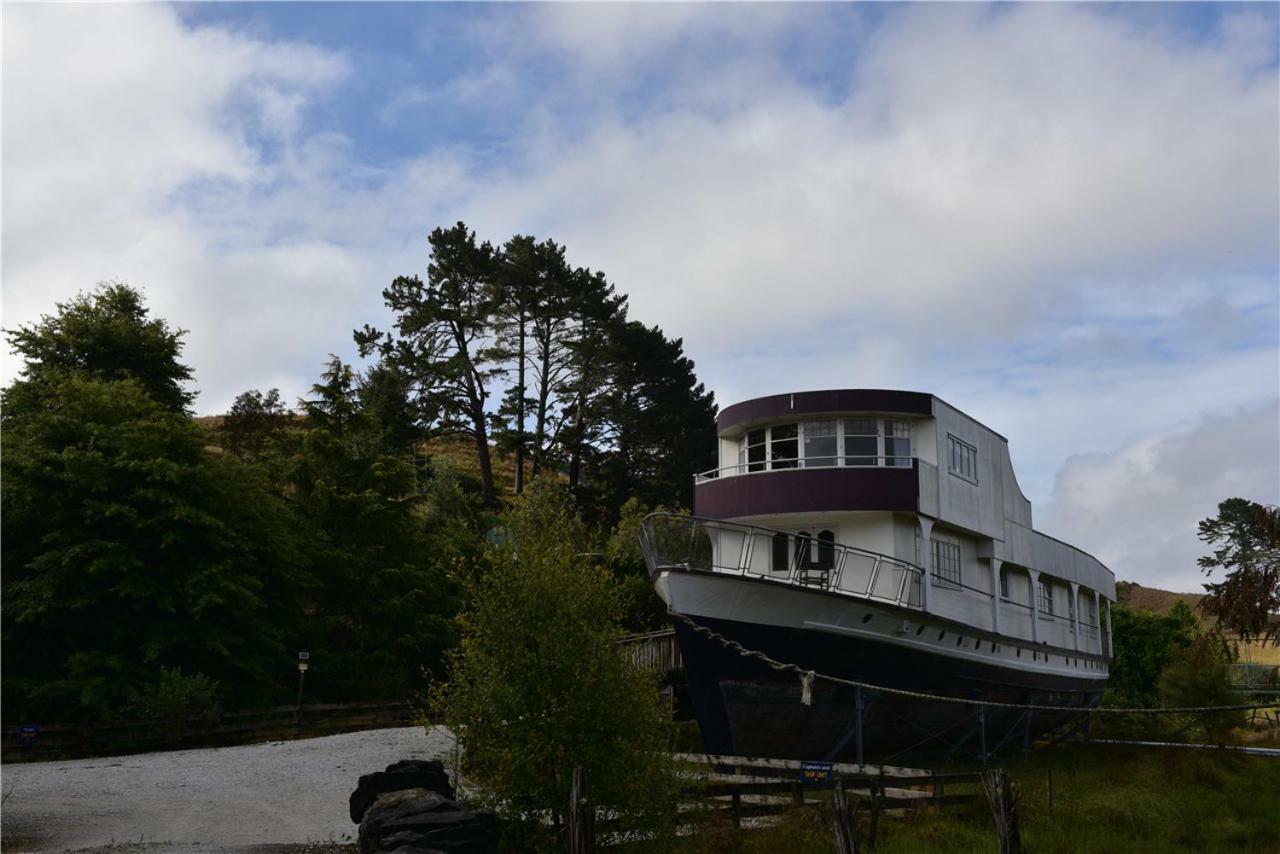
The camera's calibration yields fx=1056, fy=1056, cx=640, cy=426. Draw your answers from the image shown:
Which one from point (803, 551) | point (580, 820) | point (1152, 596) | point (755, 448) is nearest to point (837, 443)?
point (755, 448)

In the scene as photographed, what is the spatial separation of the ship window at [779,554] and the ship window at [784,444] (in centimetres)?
158

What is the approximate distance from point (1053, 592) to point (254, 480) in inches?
944

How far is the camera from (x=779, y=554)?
22.4 m

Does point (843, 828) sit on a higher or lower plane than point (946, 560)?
lower

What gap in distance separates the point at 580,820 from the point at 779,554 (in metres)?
11.9

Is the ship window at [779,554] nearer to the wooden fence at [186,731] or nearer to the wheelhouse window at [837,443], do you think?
the wheelhouse window at [837,443]

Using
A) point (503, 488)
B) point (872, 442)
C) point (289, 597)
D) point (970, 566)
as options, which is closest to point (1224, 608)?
point (970, 566)

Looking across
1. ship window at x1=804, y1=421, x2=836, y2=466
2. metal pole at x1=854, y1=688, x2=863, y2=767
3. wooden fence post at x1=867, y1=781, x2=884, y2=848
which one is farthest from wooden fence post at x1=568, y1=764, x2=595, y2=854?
ship window at x1=804, y1=421, x2=836, y2=466

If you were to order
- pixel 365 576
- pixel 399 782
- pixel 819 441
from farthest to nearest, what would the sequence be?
pixel 365 576
pixel 819 441
pixel 399 782

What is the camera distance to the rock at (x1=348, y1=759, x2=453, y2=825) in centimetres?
1432

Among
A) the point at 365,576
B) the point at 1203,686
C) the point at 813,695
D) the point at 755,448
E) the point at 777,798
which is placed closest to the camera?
the point at 777,798

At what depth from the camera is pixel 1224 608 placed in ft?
84.7

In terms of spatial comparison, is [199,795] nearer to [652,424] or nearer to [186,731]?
[186,731]

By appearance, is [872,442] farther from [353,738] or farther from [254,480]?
[254,480]
